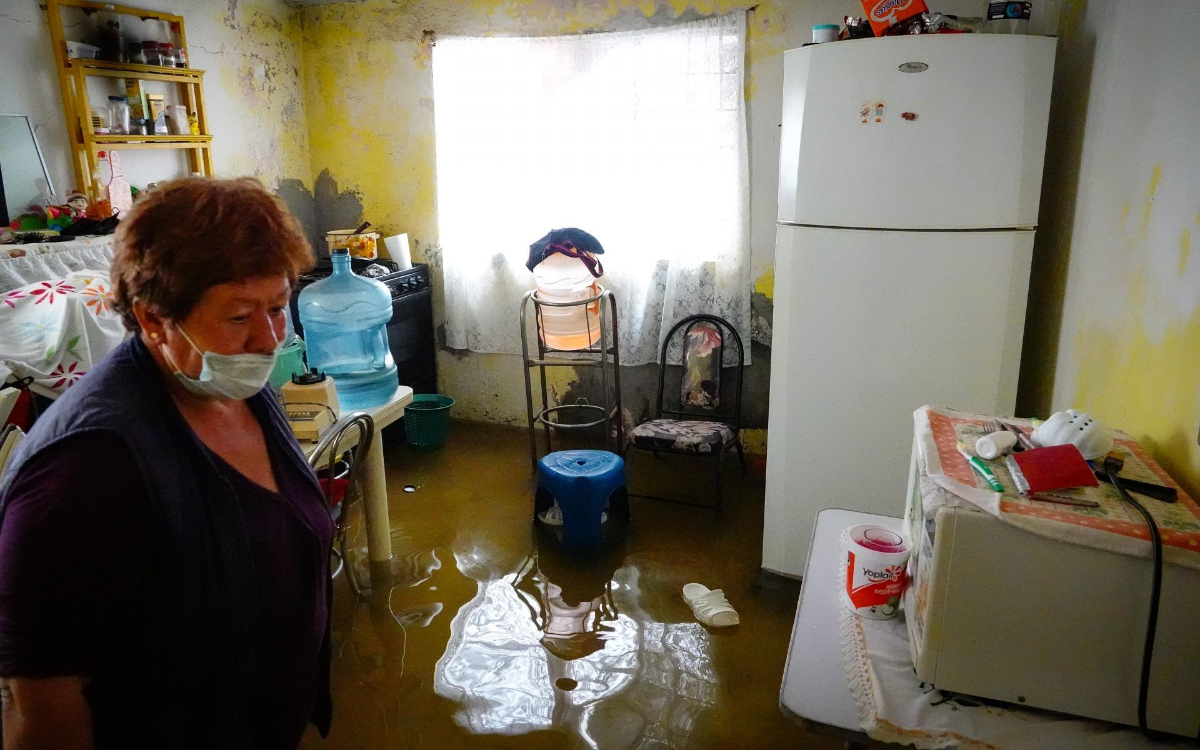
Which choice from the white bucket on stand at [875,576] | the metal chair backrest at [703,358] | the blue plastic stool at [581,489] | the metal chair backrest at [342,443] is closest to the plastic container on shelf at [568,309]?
the metal chair backrest at [703,358]

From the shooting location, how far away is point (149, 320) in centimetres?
98

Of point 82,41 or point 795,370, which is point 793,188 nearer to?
point 795,370

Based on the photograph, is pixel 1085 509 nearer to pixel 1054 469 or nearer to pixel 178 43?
pixel 1054 469

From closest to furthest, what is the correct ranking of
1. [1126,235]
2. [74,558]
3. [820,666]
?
[74,558], [820,666], [1126,235]

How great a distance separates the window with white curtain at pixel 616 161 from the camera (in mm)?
3396

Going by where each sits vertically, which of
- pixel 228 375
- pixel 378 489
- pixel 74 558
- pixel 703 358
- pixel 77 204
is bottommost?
pixel 378 489

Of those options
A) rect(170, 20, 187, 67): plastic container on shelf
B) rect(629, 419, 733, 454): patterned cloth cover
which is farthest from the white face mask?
rect(170, 20, 187, 67): plastic container on shelf

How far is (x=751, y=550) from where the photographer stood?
2936mm

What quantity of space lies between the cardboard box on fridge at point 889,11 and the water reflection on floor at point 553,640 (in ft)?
6.10

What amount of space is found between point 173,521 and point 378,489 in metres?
1.81

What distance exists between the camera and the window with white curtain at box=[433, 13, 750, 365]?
3.40 meters

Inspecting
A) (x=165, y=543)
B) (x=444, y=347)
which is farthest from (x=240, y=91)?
(x=165, y=543)

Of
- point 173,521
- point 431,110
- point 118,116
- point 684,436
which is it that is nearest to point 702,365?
point 684,436

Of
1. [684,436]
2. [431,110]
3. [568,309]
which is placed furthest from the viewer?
[431,110]
